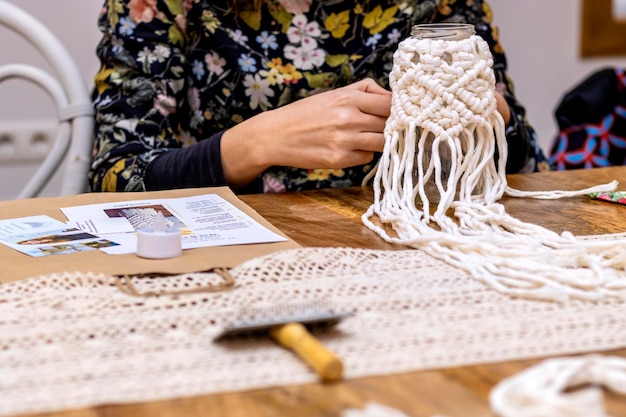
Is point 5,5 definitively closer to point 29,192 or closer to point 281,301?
point 29,192

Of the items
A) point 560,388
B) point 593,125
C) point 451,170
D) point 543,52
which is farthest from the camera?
point 543,52

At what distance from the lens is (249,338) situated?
21.6 inches

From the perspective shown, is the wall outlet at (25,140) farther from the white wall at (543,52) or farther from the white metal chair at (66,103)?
the white wall at (543,52)

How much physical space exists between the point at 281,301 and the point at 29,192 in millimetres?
912

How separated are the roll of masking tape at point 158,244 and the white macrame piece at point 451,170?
0.66 ft

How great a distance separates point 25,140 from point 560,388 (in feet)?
6.62

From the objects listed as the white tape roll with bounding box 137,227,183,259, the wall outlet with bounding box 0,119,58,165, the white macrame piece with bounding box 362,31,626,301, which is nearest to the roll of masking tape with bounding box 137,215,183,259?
the white tape roll with bounding box 137,227,183,259

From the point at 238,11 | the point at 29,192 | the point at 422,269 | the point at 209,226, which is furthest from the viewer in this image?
the point at 29,192

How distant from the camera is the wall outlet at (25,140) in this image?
2.23 meters

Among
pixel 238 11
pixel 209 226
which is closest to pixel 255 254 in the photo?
pixel 209 226

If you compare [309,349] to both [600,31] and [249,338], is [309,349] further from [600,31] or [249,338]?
[600,31]

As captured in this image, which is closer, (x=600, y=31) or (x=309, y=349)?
(x=309, y=349)

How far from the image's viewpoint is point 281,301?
0.63 meters

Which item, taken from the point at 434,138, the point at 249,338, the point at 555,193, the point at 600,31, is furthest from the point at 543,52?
the point at 249,338
